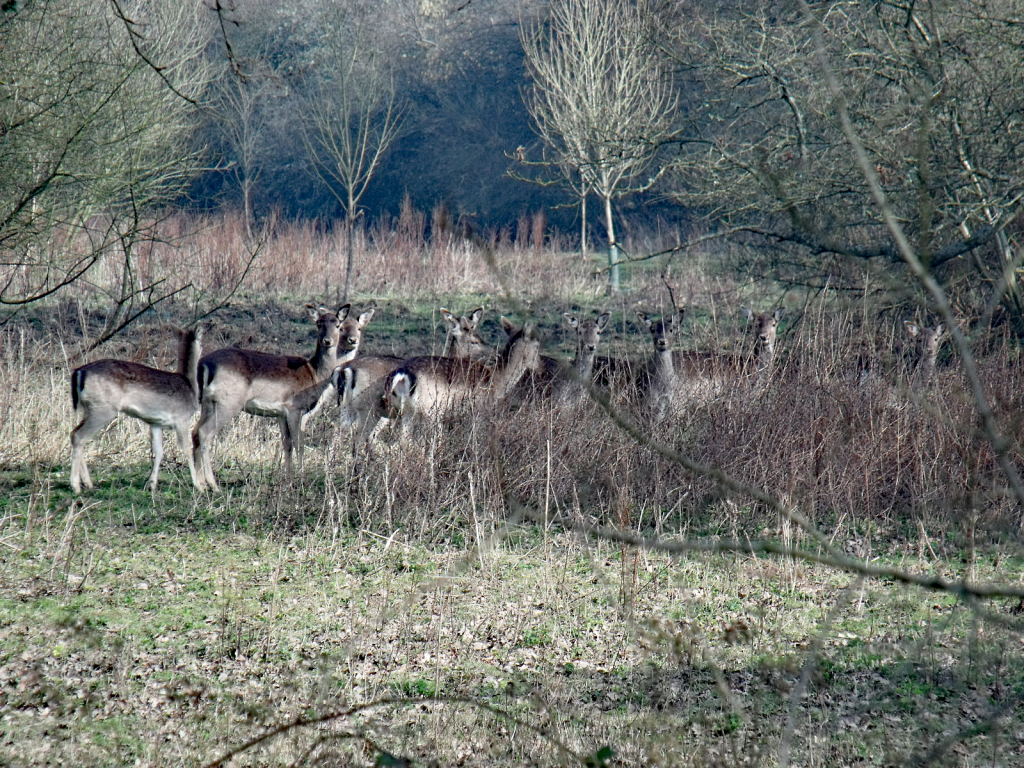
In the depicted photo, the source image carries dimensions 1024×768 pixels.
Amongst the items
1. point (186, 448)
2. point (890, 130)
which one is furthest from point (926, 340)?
point (186, 448)

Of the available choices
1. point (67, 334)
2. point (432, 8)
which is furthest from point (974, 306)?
point (432, 8)

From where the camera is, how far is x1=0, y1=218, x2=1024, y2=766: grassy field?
151 inches

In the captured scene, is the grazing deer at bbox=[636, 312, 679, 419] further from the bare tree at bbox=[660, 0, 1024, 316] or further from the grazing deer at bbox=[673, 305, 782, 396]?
the bare tree at bbox=[660, 0, 1024, 316]

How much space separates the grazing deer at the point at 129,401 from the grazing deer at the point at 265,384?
0.19 m

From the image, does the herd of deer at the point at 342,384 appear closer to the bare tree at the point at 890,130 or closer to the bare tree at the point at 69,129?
the bare tree at the point at 69,129

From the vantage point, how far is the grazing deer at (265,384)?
8.31m

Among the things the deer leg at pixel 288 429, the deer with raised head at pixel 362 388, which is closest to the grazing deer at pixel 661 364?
the deer with raised head at pixel 362 388

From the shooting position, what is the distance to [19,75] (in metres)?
7.36

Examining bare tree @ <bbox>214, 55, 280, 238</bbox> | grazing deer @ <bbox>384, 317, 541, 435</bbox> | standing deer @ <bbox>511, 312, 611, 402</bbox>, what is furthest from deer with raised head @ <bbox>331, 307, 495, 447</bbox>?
bare tree @ <bbox>214, 55, 280, 238</bbox>

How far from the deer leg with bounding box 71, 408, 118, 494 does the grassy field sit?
0.64 ft

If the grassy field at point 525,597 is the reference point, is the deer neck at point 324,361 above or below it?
above

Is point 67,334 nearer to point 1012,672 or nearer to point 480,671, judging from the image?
point 480,671

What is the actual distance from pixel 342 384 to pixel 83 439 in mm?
2488

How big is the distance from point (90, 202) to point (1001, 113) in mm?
10344
